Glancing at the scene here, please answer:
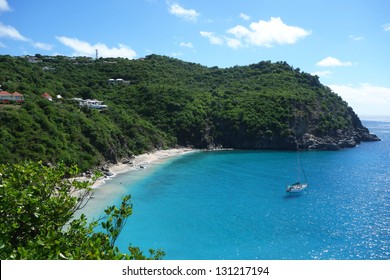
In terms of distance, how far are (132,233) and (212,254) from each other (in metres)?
8.45

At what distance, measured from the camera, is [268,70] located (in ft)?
407

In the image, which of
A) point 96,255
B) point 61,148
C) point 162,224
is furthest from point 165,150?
point 96,255

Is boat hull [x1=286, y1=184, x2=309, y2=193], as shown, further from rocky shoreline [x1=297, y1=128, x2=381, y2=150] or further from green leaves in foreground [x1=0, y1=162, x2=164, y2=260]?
rocky shoreline [x1=297, y1=128, x2=381, y2=150]

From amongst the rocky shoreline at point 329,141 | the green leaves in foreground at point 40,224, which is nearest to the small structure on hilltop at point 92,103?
the rocky shoreline at point 329,141

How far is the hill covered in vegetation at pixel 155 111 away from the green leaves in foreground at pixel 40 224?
36059 millimetres

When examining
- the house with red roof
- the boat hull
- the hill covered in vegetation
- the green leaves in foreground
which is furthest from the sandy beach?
the green leaves in foreground

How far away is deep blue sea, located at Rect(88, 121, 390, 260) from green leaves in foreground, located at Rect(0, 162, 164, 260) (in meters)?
18.9

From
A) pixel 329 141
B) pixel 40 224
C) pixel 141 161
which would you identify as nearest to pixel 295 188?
pixel 141 161

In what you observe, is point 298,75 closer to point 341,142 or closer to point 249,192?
point 341,142

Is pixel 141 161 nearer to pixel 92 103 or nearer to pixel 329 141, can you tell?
pixel 92 103

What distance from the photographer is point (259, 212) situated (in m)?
36.4

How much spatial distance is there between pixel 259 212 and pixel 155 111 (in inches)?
2104

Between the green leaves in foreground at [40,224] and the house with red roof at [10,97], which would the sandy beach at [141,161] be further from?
the green leaves in foreground at [40,224]

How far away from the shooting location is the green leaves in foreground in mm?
6695
